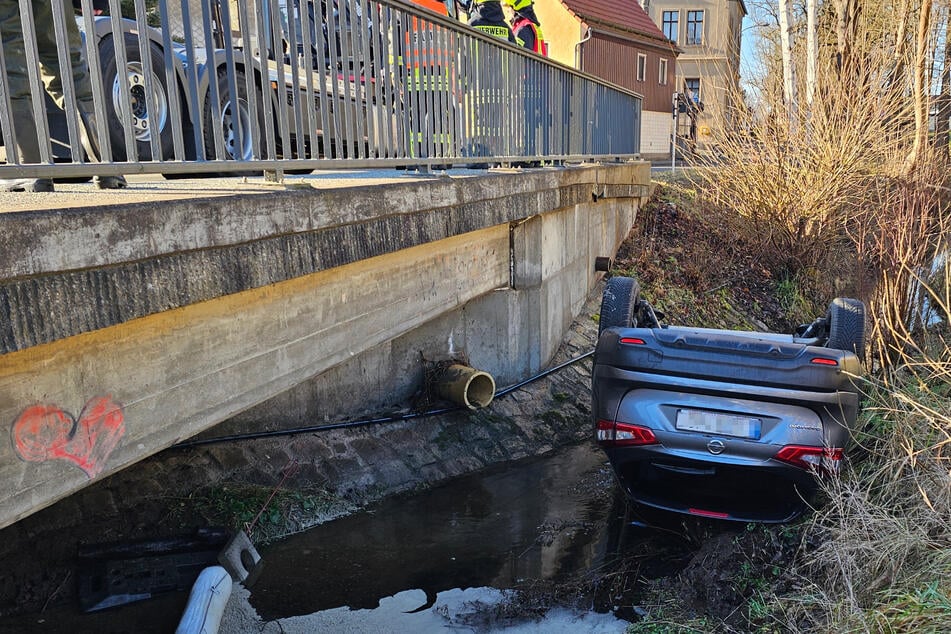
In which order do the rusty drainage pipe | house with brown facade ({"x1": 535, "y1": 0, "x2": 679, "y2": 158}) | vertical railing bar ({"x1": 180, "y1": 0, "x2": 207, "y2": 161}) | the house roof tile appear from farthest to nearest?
the house roof tile, house with brown facade ({"x1": 535, "y1": 0, "x2": 679, "y2": 158}), the rusty drainage pipe, vertical railing bar ({"x1": 180, "y1": 0, "x2": 207, "y2": 161})

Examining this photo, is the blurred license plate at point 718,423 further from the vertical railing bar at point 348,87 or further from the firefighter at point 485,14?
the firefighter at point 485,14

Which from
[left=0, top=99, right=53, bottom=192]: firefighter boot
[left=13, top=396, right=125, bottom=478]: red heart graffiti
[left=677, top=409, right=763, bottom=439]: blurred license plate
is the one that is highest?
[left=0, top=99, right=53, bottom=192]: firefighter boot

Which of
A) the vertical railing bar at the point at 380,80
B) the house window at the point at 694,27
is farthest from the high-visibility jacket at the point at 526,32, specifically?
the house window at the point at 694,27

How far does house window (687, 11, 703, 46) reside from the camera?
4381 centimetres

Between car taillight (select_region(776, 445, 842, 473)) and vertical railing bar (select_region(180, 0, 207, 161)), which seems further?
car taillight (select_region(776, 445, 842, 473))

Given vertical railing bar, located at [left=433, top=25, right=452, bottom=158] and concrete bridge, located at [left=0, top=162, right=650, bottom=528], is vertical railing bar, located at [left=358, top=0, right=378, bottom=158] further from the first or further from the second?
vertical railing bar, located at [left=433, top=25, right=452, bottom=158]

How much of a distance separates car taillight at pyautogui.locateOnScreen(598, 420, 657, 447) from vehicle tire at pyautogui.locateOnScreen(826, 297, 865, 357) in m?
1.74

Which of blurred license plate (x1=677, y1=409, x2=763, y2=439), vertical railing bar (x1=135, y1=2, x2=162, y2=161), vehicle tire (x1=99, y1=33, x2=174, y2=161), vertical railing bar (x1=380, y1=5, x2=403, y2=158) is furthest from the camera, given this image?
vertical railing bar (x1=380, y1=5, x2=403, y2=158)

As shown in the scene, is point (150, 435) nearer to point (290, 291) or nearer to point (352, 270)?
point (290, 291)

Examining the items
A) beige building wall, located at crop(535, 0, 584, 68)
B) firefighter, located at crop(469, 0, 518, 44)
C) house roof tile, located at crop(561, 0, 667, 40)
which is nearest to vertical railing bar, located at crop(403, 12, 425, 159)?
firefighter, located at crop(469, 0, 518, 44)

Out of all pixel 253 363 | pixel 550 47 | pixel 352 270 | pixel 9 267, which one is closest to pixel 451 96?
pixel 352 270

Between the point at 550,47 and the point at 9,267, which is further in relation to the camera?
the point at 550,47

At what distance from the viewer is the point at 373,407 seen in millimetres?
7391

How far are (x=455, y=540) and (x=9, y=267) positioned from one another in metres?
4.05
